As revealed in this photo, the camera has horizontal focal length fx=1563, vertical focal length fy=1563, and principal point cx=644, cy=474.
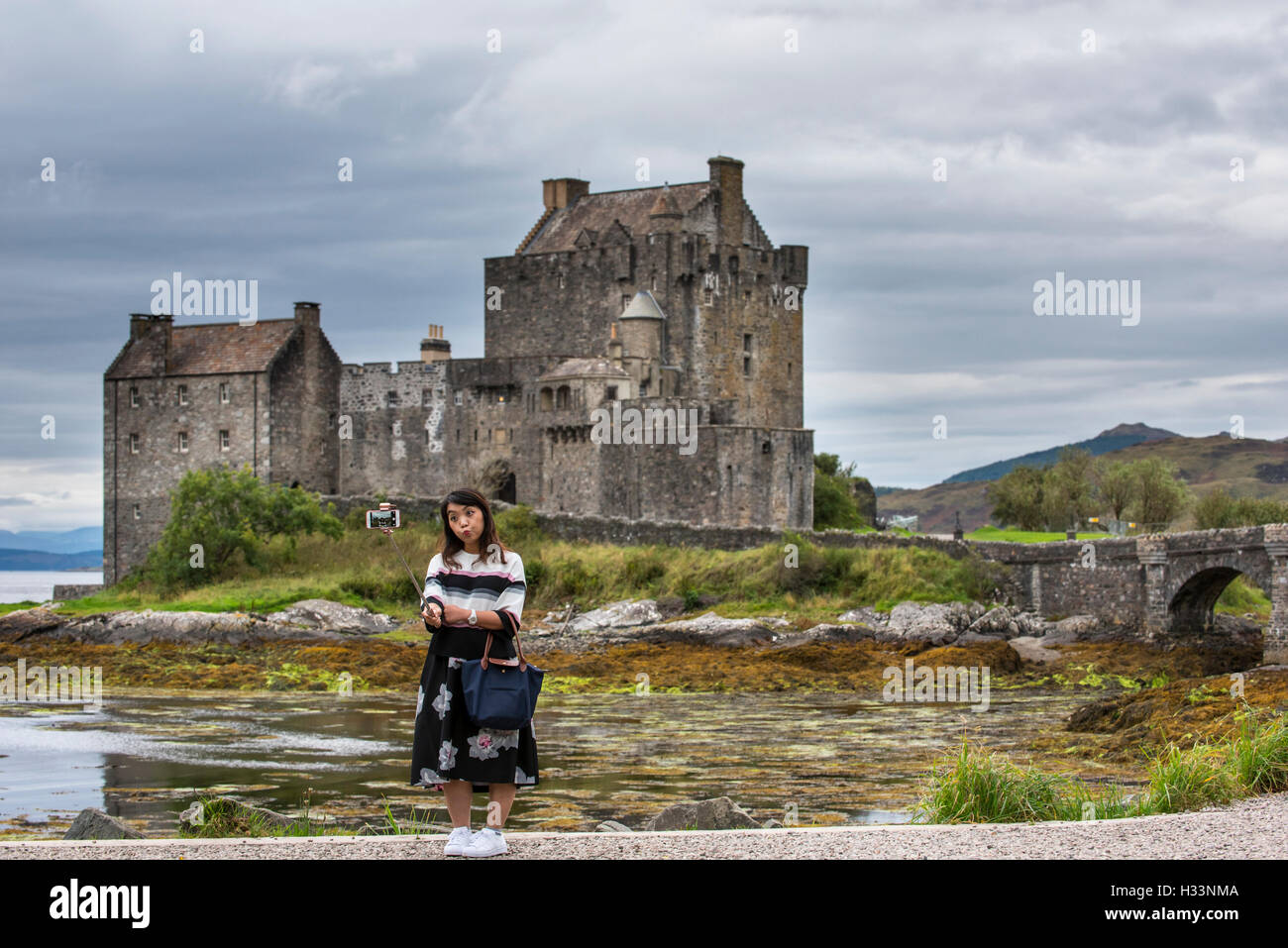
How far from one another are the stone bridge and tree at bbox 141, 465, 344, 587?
19799 millimetres

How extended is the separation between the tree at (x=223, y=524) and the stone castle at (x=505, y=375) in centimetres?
669

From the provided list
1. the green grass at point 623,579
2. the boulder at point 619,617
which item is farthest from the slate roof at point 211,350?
the boulder at point 619,617

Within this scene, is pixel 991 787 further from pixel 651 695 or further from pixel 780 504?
pixel 780 504

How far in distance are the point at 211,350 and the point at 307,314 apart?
11.8 ft

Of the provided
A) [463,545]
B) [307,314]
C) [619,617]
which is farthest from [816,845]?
[307,314]

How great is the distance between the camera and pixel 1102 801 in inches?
482

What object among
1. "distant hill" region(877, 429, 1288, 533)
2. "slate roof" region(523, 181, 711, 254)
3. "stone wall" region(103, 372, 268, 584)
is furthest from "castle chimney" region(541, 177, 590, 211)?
"distant hill" region(877, 429, 1288, 533)

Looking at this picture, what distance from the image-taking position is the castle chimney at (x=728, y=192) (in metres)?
56.2

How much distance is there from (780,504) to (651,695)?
1672 cm

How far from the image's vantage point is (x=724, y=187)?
185 feet

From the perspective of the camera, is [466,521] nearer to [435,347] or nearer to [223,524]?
[223,524]

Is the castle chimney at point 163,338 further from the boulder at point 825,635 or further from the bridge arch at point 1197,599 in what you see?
the bridge arch at point 1197,599
